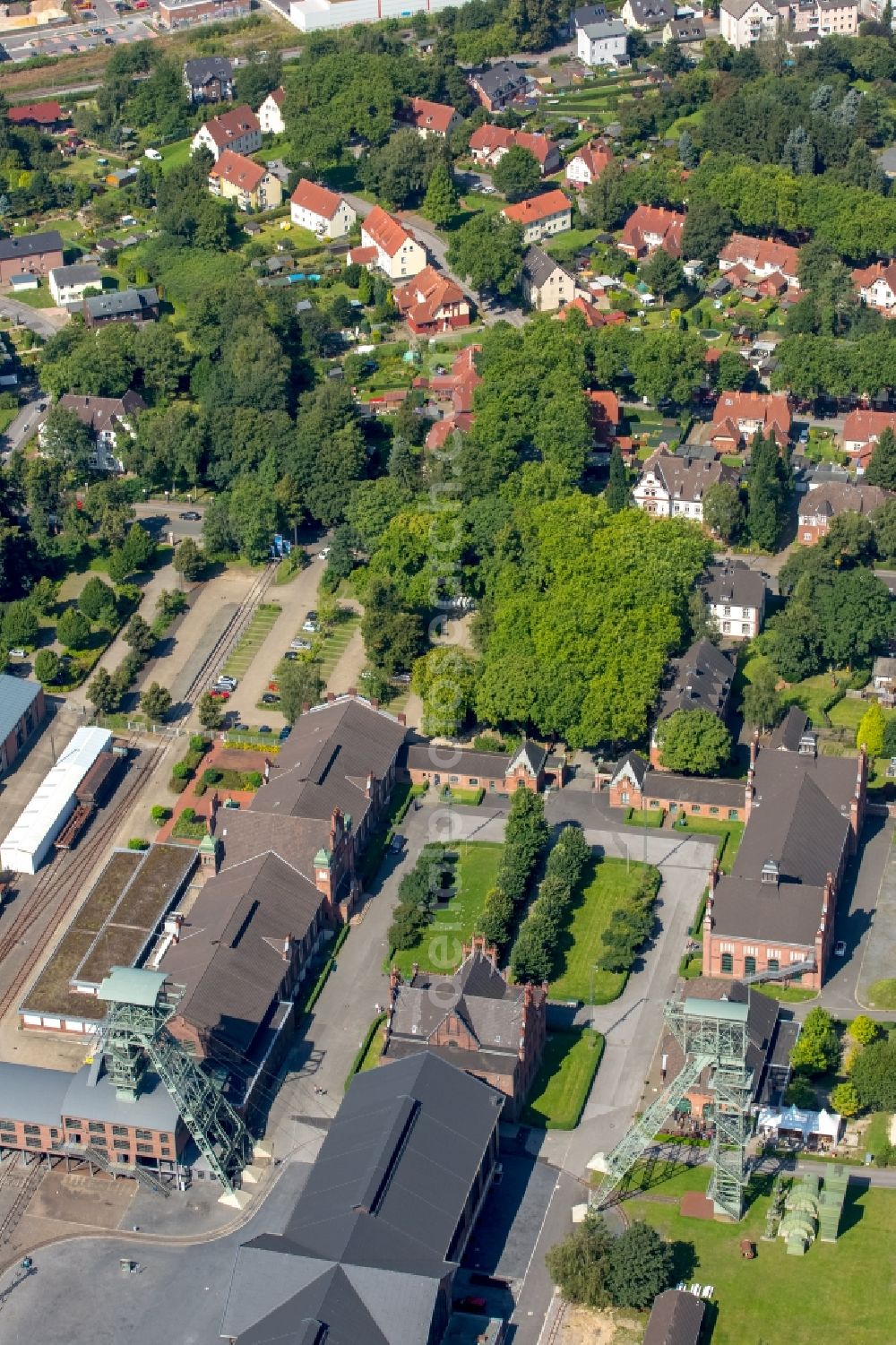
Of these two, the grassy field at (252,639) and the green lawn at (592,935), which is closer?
the green lawn at (592,935)

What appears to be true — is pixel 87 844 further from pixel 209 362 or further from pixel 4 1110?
pixel 209 362

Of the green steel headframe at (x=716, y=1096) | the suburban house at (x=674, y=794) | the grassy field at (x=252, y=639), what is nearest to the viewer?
the green steel headframe at (x=716, y=1096)

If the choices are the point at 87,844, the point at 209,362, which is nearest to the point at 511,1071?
the point at 87,844

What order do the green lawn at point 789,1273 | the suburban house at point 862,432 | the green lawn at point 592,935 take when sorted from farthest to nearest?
the suburban house at point 862,432, the green lawn at point 592,935, the green lawn at point 789,1273

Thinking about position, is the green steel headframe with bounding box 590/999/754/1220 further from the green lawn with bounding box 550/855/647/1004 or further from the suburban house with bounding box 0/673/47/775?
the suburban house with bounding box 0/673/47/775

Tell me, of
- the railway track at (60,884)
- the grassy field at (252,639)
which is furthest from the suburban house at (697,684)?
the railway track at (60,884)

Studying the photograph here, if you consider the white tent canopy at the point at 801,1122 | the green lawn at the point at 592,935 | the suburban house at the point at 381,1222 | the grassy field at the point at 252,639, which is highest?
the suburban house at the point at 381,1222

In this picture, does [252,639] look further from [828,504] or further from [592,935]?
[828,504]

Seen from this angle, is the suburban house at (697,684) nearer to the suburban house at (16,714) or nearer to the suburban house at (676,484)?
the suburban house at (676,484)
